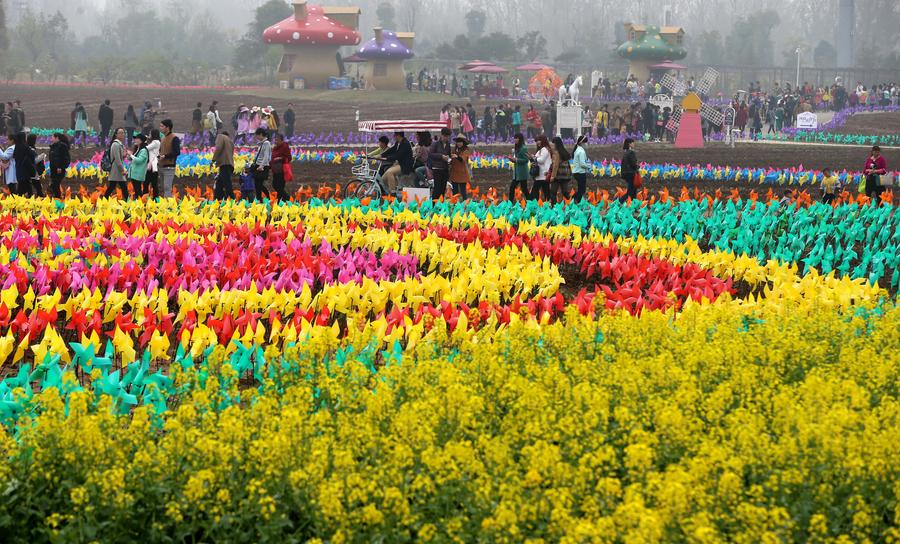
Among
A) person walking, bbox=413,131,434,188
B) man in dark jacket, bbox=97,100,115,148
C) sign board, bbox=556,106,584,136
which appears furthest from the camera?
sign board, bbox=556,106,584,136

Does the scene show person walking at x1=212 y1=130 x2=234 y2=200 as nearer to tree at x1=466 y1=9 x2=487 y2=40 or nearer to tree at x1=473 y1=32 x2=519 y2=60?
tree at x1=473 y1=32 x2=519 y2=60

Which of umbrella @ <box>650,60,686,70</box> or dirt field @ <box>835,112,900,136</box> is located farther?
umbrella @ <box>650,60,686,70</box>

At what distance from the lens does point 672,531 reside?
440 cm

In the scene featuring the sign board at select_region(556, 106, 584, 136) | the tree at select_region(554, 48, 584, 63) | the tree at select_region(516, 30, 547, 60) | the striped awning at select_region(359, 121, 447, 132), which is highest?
the tree at select_region(516, 30, 547, 60)

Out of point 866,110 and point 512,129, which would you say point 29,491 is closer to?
point 512,129

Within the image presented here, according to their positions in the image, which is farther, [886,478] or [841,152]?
[841,152]

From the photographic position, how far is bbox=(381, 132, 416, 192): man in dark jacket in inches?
711

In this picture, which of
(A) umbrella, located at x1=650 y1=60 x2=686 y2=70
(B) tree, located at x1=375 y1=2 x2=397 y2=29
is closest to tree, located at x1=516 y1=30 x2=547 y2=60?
(A) umbrella, located at x1=650 y1=60 x2=686 y2=70

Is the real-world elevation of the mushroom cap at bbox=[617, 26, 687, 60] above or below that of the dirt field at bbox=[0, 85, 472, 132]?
above

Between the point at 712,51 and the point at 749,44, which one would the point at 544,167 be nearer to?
the point at 749,44

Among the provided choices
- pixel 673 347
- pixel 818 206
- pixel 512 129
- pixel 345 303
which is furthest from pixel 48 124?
pixel 673 347

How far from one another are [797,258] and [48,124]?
34204mm

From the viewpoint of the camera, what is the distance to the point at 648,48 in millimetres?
69625

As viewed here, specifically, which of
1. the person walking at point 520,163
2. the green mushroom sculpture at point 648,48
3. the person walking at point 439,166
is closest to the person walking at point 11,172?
the person walking at point 439,166
